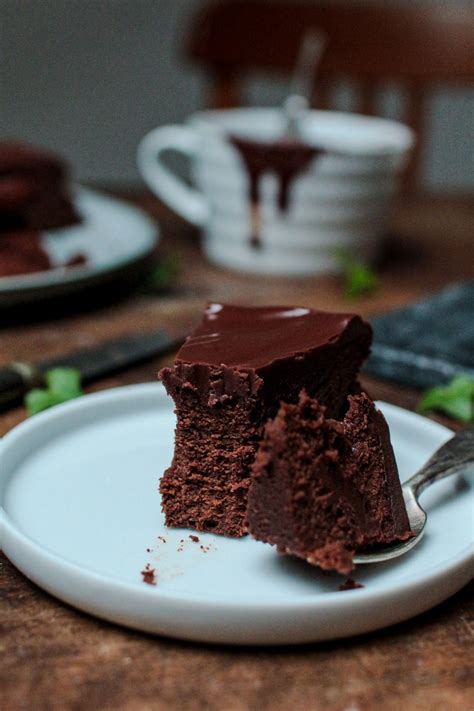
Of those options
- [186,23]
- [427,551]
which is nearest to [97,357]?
[427,551]

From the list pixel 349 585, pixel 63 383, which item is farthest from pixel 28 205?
pixel 349 585

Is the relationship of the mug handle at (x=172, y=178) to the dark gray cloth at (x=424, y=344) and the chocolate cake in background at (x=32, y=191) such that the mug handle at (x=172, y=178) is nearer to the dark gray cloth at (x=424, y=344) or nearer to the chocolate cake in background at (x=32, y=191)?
the chocolate cake in background at (x=32, y=191)

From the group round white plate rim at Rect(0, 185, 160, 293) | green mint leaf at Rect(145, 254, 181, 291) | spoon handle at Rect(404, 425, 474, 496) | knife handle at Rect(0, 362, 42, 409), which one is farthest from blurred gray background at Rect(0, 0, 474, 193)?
spoon handle at Rect(404, 425, 474, 496)

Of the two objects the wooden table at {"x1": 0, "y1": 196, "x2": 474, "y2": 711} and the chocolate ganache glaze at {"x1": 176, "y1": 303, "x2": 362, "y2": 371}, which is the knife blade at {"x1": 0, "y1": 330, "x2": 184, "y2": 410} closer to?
the chocolate ganache glaze at {"x1": 176, "y1": 303, "x2": 362, "y2": 371}

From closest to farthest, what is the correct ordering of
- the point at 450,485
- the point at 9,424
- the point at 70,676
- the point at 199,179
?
1. the point at 70,676
2. the point at 450,485
3. the point at 9,424
4. the point at 199,179

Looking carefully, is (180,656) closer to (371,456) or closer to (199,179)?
(371,456)
